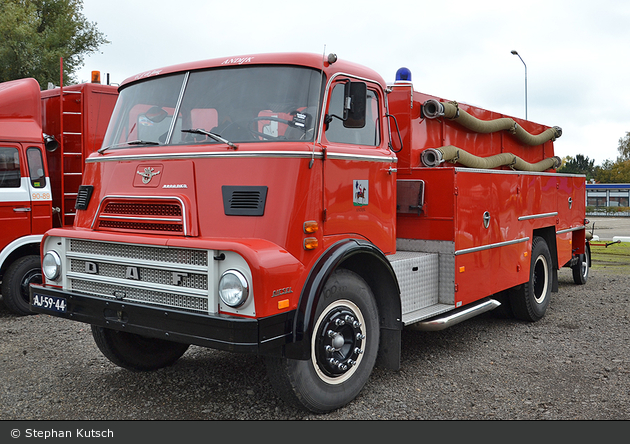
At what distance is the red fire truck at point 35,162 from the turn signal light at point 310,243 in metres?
5.32

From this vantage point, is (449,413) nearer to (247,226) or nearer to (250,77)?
(247,226)

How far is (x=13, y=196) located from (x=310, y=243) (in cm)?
543

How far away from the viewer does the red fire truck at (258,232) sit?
12.1 ft

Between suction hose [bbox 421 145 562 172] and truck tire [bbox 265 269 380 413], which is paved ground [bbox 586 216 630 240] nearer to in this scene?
suction hose [bbox 421 145 562 172]

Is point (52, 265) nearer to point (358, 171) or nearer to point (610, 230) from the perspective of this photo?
point (358, 171)

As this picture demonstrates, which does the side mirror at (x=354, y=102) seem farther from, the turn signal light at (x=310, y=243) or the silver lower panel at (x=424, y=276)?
the silver lower panel at (x=424, y=276)

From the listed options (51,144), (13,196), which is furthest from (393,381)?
(51,144)

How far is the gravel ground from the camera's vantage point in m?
4.30

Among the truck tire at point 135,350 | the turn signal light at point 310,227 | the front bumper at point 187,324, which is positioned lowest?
the truck tire at point 135,350

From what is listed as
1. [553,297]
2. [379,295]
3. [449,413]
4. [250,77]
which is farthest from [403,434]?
[553,297]

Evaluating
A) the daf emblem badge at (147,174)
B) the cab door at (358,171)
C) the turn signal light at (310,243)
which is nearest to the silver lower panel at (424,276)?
the cab door at (358,171)

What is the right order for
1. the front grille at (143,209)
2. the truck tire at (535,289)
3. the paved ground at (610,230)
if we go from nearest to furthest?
the front grille at (143,209) → the truck tire at (535,289) → the paved ground at (610,230)

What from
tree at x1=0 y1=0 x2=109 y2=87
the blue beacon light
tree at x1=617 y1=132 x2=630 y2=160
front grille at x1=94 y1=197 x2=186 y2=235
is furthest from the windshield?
tree at x1=617 y1=132 x2=630 y2=160

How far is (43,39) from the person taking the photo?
77.8 ft
